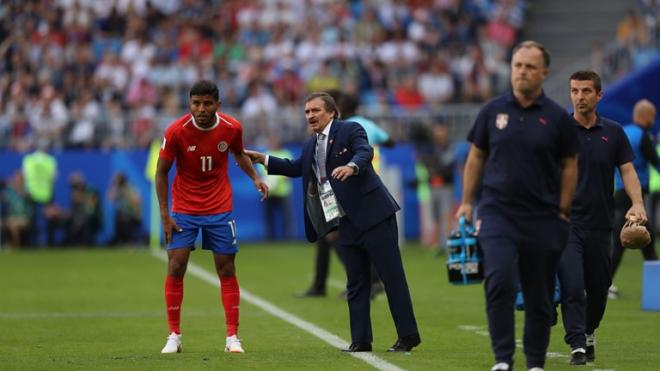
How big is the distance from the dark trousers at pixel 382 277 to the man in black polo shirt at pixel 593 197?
124cm

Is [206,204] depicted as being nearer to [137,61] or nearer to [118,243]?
[118,243]

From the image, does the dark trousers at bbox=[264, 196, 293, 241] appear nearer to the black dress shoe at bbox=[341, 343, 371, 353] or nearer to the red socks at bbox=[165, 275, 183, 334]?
the red socks at bbox=[165, 275, 183, 334]

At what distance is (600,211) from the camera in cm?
1008

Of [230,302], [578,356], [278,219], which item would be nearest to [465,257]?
[578,356]

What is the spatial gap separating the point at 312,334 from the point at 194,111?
2578 millimetres

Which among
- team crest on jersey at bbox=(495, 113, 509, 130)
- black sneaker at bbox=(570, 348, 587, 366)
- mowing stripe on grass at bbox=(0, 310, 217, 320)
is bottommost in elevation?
mowing stripe on grass at bbox=(0, 310, 217, 320)

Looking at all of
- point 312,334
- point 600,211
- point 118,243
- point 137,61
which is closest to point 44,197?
point 118,243

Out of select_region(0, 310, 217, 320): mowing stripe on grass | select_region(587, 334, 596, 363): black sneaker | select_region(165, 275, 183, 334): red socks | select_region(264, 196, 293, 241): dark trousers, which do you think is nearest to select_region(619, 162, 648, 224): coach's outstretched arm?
select_region(587, 334, 596, 363): black sneaker

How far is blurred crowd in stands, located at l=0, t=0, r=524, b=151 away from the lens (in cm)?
2838

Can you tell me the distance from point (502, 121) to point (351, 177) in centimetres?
244

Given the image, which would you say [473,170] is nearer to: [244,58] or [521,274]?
[521,274]

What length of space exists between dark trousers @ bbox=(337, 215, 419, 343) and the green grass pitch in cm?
24

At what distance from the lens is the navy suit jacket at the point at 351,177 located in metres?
10.6

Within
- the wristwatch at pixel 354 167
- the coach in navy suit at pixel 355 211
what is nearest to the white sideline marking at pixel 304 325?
the coach in navy suit at pixel 355 211
